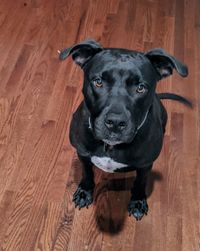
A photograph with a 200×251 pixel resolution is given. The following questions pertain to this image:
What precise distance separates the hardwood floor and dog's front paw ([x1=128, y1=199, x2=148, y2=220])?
0.08ft

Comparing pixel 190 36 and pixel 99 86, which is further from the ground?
pixel 99 86

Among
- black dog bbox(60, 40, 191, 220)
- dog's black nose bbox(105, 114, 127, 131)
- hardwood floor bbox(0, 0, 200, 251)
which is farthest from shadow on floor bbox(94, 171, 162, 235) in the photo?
dog's black nose bbox(105, 114, 127, 131)

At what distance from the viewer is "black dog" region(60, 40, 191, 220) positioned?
5.19 feet

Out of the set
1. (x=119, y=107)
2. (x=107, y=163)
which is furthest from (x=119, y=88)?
(x=107, y=163)

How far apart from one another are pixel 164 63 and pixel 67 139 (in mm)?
823

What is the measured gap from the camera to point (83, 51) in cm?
172

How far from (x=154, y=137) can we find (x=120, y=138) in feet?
0.81

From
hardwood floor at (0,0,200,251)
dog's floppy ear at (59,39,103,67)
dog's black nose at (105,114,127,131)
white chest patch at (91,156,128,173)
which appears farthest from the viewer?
hardwood floor at (0,0,200,251)

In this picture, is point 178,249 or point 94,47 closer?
point 94,47

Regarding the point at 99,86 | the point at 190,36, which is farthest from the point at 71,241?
the point at 190,36

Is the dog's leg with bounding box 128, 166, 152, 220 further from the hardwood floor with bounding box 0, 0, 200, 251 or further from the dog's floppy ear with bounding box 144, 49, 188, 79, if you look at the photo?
the dog's floppy ear with bounding box 144, 49, 188, 79

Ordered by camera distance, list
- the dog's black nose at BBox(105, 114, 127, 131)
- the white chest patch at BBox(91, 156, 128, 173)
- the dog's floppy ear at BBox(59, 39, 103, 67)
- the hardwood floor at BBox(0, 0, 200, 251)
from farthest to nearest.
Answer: the hardwood floor at BBox(0, 0, 200, 251)
the white chest patch at BBox(91, 156, 128, 173)
the dog's floppy ear at BBox(59, 39, 103, 67)
the dog's black nose at BBox(105, 114, 127, 131)

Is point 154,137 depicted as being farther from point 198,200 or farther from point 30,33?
point 30,33

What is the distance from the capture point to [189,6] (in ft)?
11.1
